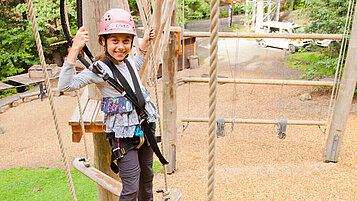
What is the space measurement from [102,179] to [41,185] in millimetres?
2732

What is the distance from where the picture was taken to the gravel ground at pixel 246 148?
3.25 metres

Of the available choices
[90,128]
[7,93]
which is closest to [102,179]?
[90,128]

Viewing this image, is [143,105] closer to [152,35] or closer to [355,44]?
[152,35]

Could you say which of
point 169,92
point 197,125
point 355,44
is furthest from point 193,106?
point 355,44

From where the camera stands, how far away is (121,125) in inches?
52.4

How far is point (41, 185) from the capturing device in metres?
3.86

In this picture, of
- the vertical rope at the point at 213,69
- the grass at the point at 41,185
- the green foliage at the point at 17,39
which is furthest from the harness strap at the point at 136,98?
the green foliage at the point at 17,39

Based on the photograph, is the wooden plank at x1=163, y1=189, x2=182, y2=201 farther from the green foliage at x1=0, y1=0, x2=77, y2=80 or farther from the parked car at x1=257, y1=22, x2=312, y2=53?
the parked car at x1=257, y1=22, x2=312, y2=53

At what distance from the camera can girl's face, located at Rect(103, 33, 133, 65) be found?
1271 millimetres

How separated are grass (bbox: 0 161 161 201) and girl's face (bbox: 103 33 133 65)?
2620 mm

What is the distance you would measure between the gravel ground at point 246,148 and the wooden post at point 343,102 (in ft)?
0.51

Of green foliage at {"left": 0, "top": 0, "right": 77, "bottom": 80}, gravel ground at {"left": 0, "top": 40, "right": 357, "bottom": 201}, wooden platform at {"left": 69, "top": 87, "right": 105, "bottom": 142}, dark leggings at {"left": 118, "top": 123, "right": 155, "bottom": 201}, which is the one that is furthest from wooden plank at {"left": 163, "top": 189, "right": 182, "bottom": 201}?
green foliage at {"left": 0, "top": 0, "right": 77, "bottom": 80}

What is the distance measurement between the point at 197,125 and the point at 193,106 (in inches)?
37.8

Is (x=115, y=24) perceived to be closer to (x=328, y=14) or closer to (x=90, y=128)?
(x=90, y=128)
